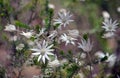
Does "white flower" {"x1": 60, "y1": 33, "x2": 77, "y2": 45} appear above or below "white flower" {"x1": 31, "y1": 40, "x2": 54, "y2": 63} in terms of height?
above

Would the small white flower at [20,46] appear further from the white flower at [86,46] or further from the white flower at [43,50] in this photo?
the white flower at [86,46]

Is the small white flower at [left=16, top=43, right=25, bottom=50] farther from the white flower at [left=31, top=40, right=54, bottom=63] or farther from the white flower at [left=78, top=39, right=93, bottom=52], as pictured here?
the white flower at [left=78, top=39, right=93, bottom=52]

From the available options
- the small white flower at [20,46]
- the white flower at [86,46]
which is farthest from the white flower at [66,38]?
the small white flower at [20,46]

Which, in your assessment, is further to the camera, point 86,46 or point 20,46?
point 20,46

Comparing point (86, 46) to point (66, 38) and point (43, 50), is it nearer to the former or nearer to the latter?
point (66, 38)

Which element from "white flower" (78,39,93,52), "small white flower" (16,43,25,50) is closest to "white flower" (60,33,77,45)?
"white flower" (78,39,93,52)

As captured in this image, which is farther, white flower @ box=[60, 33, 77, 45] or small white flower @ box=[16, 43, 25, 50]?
small white flower @ box=[16, 43, 25, 50]

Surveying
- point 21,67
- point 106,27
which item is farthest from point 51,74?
point 106,27

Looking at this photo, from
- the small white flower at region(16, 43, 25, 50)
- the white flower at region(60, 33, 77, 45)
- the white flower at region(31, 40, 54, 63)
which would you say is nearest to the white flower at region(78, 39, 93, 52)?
the white flower at region(60, 33, 77, 45)

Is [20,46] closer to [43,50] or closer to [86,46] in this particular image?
[43,50]

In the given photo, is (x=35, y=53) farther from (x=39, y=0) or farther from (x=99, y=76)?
(x=39, y=0)

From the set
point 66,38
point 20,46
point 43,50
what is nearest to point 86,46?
point 66,38

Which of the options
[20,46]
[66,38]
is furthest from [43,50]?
[20,46]
